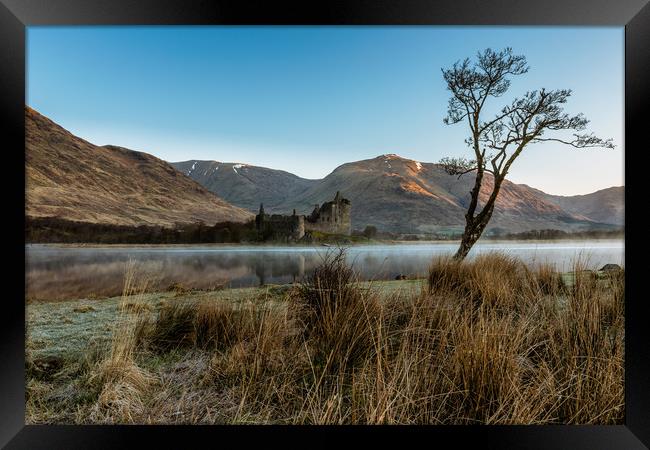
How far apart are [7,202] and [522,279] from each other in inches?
146

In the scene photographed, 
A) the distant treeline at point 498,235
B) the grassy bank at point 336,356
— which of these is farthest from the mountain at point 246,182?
the grassy bank at point 336,356

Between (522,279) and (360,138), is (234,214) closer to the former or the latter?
(360,138)

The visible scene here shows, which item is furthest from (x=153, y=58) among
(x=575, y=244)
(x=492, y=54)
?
(x=575, y=244)

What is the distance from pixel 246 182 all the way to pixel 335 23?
1.69m

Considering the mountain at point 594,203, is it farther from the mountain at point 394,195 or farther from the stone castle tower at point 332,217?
the stone castle tower at point 332,217

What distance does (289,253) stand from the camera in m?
3.29

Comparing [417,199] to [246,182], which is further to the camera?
[417,199]

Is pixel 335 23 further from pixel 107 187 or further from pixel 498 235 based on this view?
pixel 107 187

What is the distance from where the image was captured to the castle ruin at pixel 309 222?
3406 millimetres

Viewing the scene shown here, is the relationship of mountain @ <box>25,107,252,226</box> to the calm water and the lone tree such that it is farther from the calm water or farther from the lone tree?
the lone tree

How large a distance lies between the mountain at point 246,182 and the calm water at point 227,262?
0.54 meters

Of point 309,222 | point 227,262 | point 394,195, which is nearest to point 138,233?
point 227,262

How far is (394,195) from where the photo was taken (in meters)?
3.56

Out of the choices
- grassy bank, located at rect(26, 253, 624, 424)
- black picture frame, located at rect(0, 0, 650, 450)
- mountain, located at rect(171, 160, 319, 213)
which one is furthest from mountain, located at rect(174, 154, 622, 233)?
black picture frame, located at rect(0, 0, 650, 450)
